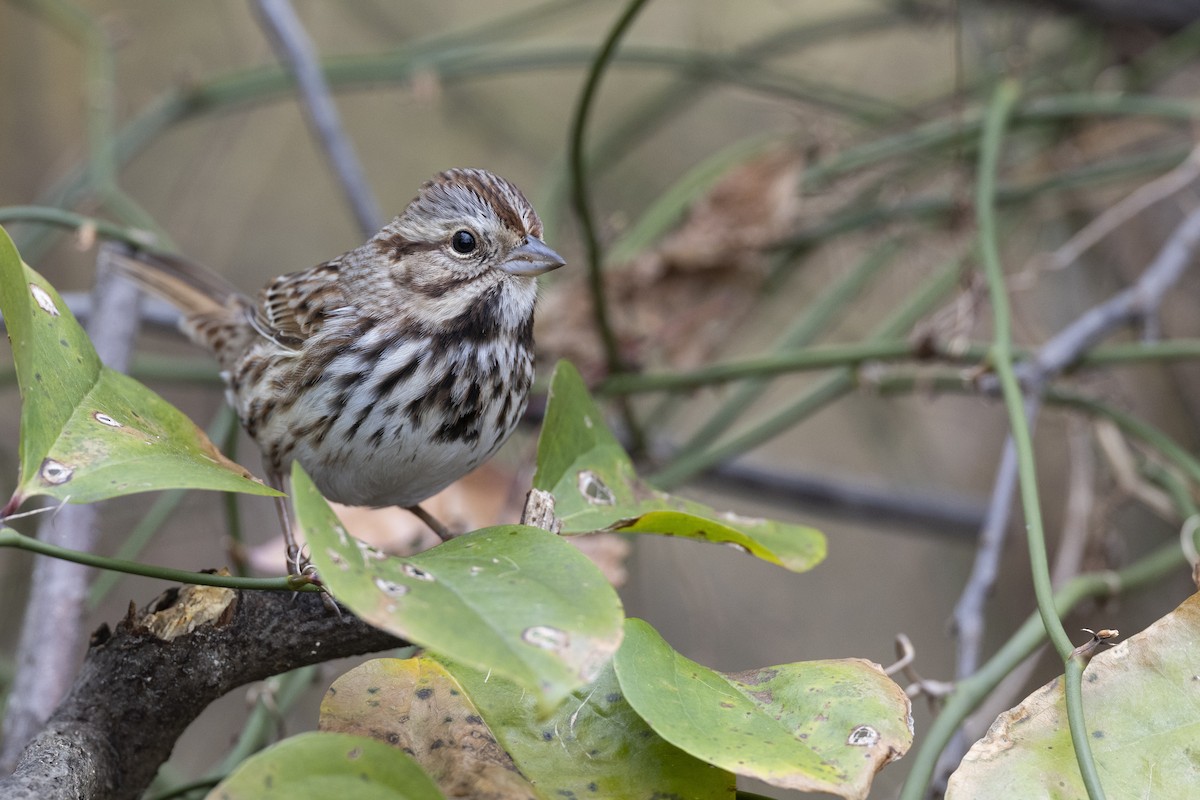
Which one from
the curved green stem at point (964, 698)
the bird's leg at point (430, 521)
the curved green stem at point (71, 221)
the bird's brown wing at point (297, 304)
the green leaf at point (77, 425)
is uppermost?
the curved green stem at point (71, 221)

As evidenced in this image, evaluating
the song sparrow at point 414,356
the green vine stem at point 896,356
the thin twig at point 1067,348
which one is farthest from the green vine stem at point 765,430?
the song sparrow at point 414,356

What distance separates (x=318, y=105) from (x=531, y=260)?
140 cm

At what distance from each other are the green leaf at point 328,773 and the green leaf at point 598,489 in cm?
49

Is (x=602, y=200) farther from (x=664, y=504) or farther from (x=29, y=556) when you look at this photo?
(x=664, y=504)

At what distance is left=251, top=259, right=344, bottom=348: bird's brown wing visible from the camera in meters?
2.34

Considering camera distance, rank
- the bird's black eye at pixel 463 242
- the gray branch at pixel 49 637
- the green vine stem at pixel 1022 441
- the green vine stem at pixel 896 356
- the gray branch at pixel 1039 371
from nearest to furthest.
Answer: the green vine stem at pixel 1022 441, the gray branch at pixel 49 637, the gray branch at pixel 1039 371, the bird's black eye at pixel 463 242, the green vine stem at pixel 896 356

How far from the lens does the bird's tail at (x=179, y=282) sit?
9.08ft

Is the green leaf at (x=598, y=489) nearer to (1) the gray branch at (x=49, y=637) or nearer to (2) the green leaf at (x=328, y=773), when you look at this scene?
(2) the green leaf at (x=328, y=773)

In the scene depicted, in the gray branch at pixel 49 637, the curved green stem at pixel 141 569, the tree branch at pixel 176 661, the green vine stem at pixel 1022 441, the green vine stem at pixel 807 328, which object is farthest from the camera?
the green vine stem at pixel 807 328

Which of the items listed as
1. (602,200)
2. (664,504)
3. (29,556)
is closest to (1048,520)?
(602,200)

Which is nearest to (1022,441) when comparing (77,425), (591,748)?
(591,748)

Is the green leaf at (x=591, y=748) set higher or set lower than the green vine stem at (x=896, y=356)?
lower

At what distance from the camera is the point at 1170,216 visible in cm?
384

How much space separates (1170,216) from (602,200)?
1.86 meters
